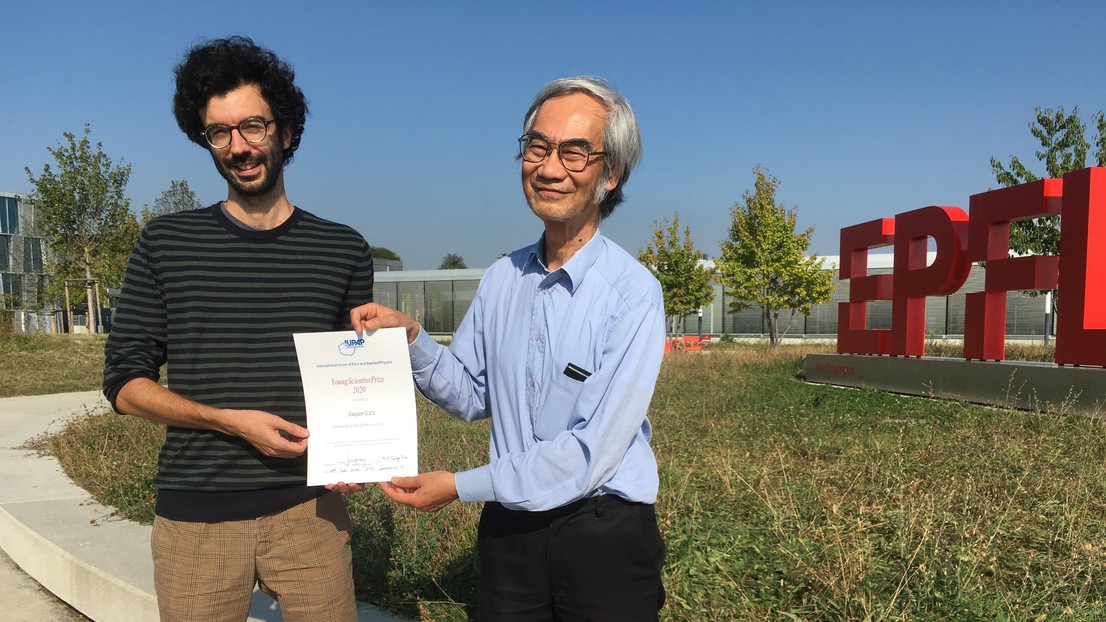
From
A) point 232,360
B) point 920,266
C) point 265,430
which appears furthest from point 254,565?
point 920,266

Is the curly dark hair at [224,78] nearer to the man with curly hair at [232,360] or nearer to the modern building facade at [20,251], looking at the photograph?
the man with curly hair at [232,360]

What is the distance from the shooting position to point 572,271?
193 cm

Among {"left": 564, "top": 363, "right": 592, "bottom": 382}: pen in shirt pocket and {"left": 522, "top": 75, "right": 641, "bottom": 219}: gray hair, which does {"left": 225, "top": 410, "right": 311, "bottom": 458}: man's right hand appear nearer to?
{"left": 564, "top": 363, "right": 592, "bottom": 382}: pen in shirt pocket

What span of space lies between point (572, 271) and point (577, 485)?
0.53 meters

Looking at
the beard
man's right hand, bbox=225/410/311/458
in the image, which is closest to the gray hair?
the beard

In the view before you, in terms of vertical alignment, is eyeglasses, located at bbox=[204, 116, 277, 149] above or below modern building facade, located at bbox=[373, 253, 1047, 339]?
above

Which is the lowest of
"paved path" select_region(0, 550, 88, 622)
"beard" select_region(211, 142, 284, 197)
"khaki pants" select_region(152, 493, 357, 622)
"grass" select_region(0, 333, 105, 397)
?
"paved path" select_region(0, 550, 88, 622)

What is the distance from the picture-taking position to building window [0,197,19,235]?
50312 mm

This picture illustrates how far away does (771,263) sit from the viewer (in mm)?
27703

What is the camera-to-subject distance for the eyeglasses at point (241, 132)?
2.16 meters

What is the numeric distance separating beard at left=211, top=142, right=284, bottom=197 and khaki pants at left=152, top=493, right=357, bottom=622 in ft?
2.96

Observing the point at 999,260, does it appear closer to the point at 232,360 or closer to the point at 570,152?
the point at 570,152

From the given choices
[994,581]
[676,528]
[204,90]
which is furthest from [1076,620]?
[204,90]

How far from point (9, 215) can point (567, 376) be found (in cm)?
6127
